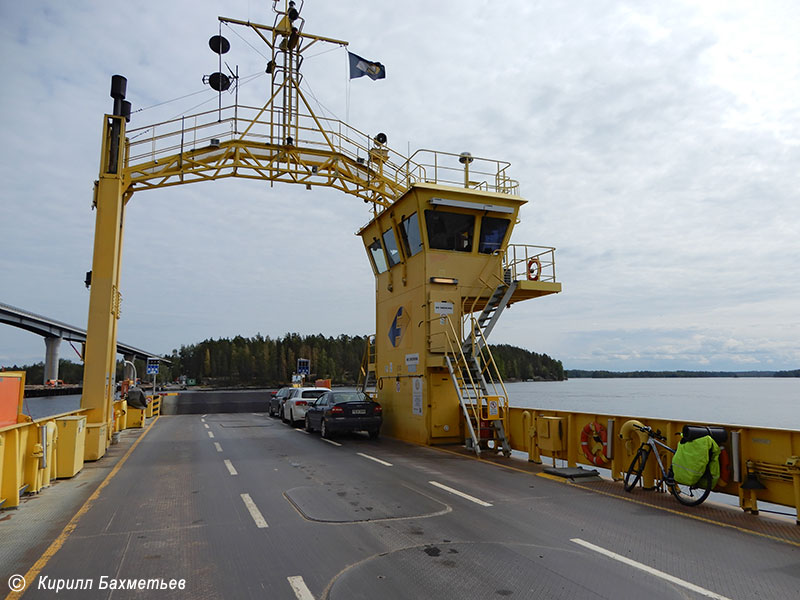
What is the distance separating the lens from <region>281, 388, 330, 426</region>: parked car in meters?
21.8

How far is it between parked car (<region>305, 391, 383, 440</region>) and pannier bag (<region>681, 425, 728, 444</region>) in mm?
10394

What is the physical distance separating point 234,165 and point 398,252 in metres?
5.84

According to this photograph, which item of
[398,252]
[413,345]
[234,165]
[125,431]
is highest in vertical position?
[234,165]

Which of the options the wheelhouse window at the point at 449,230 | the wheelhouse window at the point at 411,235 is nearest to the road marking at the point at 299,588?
the wheelhouse window at the point at 449,230

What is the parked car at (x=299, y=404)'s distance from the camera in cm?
2181

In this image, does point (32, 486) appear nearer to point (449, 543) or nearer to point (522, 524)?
point (449, 543)

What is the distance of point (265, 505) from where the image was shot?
26.4 feet

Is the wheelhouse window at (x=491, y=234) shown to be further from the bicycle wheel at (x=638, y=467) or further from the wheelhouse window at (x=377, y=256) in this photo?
the bicycle wheel at (x=638, y=467)

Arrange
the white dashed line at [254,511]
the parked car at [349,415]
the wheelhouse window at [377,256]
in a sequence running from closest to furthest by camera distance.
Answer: the white dashed line at [254,511] → the parked car at [349,415] → the wheelhouse window at [377,256]

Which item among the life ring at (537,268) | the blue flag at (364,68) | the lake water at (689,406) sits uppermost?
the blue flag at (364,68)

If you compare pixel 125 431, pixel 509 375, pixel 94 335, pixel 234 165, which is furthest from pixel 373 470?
pixel 509 375

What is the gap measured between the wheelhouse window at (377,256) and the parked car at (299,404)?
5.19 m

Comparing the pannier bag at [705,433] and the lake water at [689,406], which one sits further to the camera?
the lake water at [689,406]

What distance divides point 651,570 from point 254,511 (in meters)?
5.09
